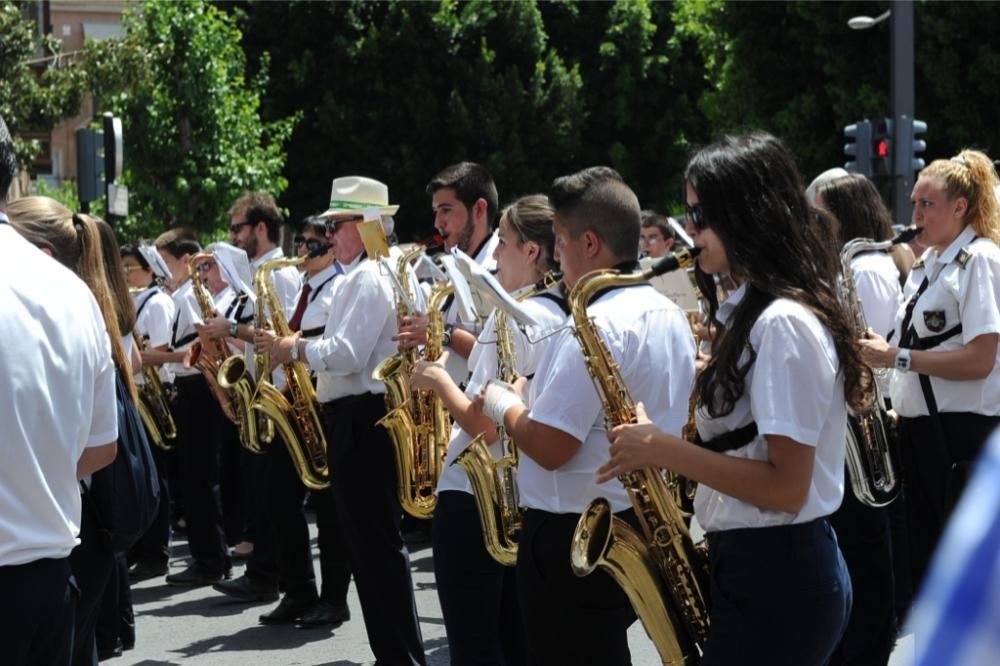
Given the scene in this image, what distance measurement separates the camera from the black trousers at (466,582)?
4918 millimetres

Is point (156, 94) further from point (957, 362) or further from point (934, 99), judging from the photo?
point (957, 362)

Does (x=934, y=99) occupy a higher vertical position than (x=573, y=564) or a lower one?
higher

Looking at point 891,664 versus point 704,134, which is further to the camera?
point 704,134

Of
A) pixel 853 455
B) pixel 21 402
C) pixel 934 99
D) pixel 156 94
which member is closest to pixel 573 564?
pixel 21 402

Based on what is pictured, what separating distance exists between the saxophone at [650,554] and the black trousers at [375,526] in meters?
2.70

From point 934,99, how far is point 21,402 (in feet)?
78.3

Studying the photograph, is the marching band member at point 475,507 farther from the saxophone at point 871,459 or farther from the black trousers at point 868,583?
the black trousers at point 868,583

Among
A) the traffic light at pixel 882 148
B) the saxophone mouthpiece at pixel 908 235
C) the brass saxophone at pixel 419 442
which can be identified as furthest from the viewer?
the traffic light at pixel 882 148

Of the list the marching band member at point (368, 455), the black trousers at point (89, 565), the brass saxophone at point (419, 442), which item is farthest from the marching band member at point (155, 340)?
the black trousers at point (89, 565)

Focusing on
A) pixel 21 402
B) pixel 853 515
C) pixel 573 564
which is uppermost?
pixel 21 402

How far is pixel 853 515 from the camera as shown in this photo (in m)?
5.73

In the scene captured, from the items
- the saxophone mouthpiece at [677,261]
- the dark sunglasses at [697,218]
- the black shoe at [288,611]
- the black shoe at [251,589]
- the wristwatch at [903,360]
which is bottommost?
the black shoe at [251,589]

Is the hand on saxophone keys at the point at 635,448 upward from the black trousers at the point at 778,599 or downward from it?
upward

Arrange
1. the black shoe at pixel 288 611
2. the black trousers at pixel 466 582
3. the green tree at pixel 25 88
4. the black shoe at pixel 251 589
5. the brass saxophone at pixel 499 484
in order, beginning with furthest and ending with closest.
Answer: the green tree at pixel 25 88 → the black shoe at pixel 251 589 → the black shoe at pixel 288 611 → the black trousers at pixel 466 582 → the brass saxophone at pixel 499 484
